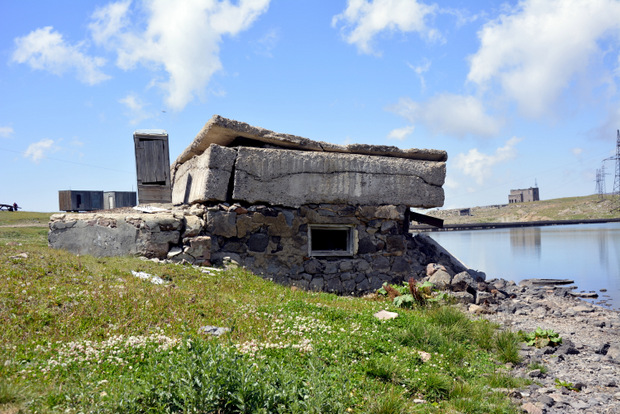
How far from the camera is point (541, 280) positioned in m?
13.2

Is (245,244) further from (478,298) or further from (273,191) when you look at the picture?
(478,298)

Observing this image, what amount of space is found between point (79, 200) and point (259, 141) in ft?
42.5

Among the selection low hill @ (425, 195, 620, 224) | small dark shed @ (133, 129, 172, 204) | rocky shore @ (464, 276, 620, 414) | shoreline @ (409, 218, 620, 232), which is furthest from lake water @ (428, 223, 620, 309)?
low hill @ (425, 195, 620, 224)

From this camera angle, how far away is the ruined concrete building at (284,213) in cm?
788

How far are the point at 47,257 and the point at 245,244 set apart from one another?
3173mm

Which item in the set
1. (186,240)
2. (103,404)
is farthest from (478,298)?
(103,404)

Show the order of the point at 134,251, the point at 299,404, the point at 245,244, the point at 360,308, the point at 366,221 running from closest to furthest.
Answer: the point at 299,404
the point at 360,308
the point at 134,251
the point at 245,244
the point at 366,221

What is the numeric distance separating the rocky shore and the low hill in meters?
44.4

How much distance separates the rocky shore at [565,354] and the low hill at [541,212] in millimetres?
44356

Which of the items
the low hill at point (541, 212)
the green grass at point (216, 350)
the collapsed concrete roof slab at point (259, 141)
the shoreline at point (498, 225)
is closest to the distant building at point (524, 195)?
the low hill at point (541, 212)

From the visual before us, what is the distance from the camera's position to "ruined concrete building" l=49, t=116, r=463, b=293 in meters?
7.88

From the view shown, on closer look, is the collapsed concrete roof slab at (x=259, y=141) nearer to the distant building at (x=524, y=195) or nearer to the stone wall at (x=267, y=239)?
the stone wall at (x=267, y=239)

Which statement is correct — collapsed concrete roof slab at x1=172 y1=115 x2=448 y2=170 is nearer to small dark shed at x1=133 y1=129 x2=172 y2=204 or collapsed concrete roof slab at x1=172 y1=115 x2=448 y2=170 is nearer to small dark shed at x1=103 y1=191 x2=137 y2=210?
small dark shed at x1=133 y1=129 x2=172 y2=204

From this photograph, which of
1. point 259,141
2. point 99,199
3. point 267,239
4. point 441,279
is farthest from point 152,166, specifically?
point 99,199
